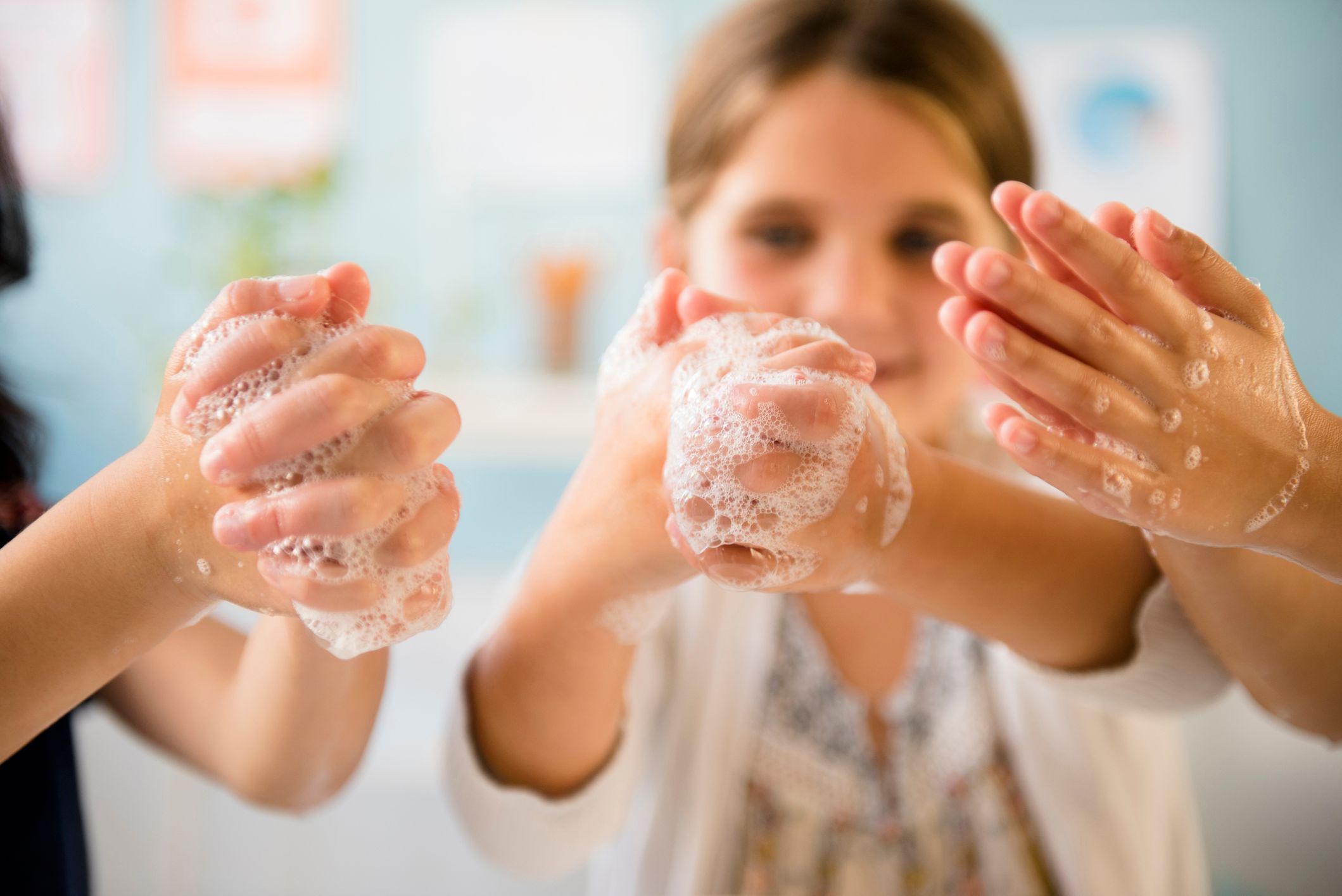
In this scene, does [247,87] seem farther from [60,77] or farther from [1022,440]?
[1022,440]

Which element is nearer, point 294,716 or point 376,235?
point 294,716

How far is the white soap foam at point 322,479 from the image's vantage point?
13.3 inches

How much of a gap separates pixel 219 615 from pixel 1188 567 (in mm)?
590

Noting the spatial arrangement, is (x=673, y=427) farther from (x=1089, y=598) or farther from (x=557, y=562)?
(x=1089, y=598)

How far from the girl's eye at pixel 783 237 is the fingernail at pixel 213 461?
570mm

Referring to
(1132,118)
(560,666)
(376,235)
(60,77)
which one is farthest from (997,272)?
(60,77)

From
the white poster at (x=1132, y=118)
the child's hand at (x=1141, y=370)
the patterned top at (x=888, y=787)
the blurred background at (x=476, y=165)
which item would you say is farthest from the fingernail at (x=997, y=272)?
the white poster at (x=1132, y=118)

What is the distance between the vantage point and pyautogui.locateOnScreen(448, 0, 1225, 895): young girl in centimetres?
62

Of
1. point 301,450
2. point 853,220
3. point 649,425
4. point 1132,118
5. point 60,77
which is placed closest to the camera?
point 301,450

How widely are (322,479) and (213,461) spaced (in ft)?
0.12

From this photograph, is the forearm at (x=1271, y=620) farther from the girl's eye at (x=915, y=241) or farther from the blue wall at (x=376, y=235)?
the blue wall at (x=376, y=235)

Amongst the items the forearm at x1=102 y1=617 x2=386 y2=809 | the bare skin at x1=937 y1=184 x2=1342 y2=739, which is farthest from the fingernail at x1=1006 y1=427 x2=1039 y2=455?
the forearm at x1=102 y1=617 x2=386 y2=809

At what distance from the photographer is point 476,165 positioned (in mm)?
2104

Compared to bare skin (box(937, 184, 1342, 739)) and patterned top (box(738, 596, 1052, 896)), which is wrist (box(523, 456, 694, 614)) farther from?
patterned top (box(738, 596, 1052, 896))
